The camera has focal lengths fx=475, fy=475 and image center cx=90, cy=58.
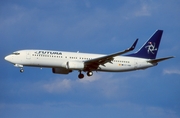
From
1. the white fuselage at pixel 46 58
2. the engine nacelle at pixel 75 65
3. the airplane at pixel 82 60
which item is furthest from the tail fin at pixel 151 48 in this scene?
the engine nacelle at pixel 75 65

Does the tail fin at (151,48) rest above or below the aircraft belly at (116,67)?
above

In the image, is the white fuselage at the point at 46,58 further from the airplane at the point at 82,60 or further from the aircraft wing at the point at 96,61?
the aircraft wing at the point at 96,61

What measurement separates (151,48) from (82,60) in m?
15.4

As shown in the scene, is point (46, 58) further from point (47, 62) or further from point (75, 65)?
point (75, 65)

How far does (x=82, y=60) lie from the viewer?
7969 cm

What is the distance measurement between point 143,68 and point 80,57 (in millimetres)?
12257

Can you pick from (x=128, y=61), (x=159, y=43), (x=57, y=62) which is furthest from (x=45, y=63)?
(x=159, y=43)

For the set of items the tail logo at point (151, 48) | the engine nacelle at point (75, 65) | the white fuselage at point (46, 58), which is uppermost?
the tail logo at point (151, 48)

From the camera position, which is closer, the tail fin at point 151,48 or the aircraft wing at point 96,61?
the aircraft wing at point 96,61

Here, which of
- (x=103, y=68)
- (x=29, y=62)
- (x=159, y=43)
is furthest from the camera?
(x=159, y=43)

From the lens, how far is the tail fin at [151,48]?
3410 inches

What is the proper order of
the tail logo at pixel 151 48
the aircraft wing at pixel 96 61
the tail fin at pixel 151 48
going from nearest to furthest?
the aircraft wing at pixel 96 61 < the tail fin at pixel 151 48 < the tail logo at pixel 151 48

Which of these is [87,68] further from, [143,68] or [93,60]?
[143,68]

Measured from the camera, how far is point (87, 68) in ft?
264
